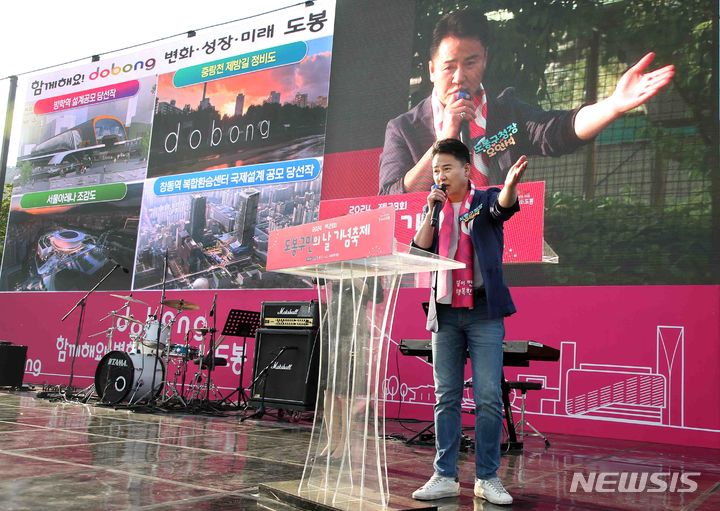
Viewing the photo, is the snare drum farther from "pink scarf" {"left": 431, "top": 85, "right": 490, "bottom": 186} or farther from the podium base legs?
the podium base legs

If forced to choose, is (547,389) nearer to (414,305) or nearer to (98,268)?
(414,305)

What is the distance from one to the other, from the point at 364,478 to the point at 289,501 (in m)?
0.26

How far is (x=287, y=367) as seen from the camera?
5.21 meters

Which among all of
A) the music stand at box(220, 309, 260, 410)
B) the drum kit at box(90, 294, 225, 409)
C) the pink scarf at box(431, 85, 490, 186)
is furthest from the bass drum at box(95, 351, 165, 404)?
the pink scarf at box(431, 85, 490, 186)

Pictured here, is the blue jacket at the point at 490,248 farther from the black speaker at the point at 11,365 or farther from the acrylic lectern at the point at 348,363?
the black speaker at the point at 11,365

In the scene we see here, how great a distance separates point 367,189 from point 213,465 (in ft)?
14.2

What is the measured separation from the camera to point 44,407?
18.1 ft

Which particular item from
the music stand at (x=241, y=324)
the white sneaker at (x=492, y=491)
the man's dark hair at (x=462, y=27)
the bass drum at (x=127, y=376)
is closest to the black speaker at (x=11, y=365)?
the bass drum at (x=127, y=376)

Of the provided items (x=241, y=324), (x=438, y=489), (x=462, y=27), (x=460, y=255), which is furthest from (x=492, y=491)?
(x=462, y=27)

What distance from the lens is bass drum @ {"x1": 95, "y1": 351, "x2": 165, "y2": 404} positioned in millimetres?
5961

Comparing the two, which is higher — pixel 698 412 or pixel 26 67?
pixel 26 67

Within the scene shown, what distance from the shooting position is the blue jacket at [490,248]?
7.90 ft

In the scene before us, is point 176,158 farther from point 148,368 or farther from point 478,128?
point 478,128

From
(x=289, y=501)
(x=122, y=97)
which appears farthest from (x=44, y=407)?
(x=122, y=97)
